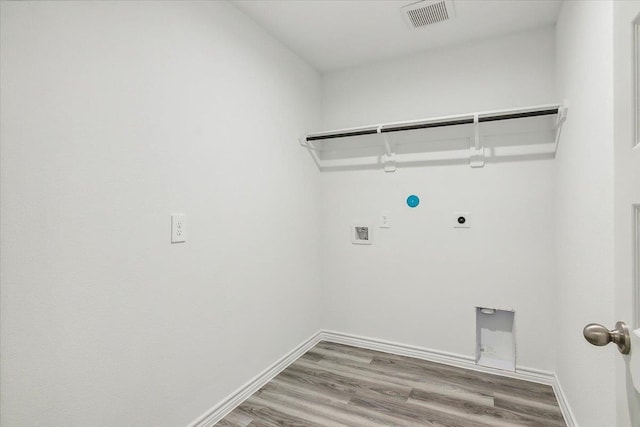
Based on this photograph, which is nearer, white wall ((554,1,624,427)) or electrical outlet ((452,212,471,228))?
white wall ((554,1,624,427))

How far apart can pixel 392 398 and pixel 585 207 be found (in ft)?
4.75

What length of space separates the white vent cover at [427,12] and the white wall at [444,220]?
1.35 ft

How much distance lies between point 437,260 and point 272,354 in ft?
4.48

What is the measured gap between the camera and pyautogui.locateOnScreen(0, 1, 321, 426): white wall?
3.58 feet

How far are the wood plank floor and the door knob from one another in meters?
1.39

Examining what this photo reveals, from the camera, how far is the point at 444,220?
247 centimetres

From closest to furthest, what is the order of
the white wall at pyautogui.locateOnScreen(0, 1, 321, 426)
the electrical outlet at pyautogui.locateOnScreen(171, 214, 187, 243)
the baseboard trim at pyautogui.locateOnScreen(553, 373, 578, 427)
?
the white wall at pyautogui.locateOnScreen(0, 1, 321, 426) < the electrical outlet at pyautogui.locateOnScreen(171, 214, 187, 243) < the baseboard trim at pyautogui.locateOnScreen(553, 373, 578, 427)

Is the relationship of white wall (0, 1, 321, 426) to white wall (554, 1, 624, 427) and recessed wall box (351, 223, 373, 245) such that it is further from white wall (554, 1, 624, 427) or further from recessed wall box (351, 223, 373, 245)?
white wall (554, 1, 624, 427)

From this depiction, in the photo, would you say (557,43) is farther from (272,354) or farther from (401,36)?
(272,354)

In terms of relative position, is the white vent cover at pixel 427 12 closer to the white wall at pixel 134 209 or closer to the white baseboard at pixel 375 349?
the white wall at pixel 134 209

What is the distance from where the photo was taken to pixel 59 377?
1170 millimetres

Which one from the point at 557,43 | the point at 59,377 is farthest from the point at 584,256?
the point at 59,377

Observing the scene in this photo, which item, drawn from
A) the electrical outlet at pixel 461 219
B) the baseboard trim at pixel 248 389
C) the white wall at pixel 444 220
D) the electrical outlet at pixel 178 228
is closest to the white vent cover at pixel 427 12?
the white wall at pixel 444 220

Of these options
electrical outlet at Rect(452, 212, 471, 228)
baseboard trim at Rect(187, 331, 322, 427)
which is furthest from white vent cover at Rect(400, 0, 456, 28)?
baseboard trim at Rect(187, 331, 322, 427)
